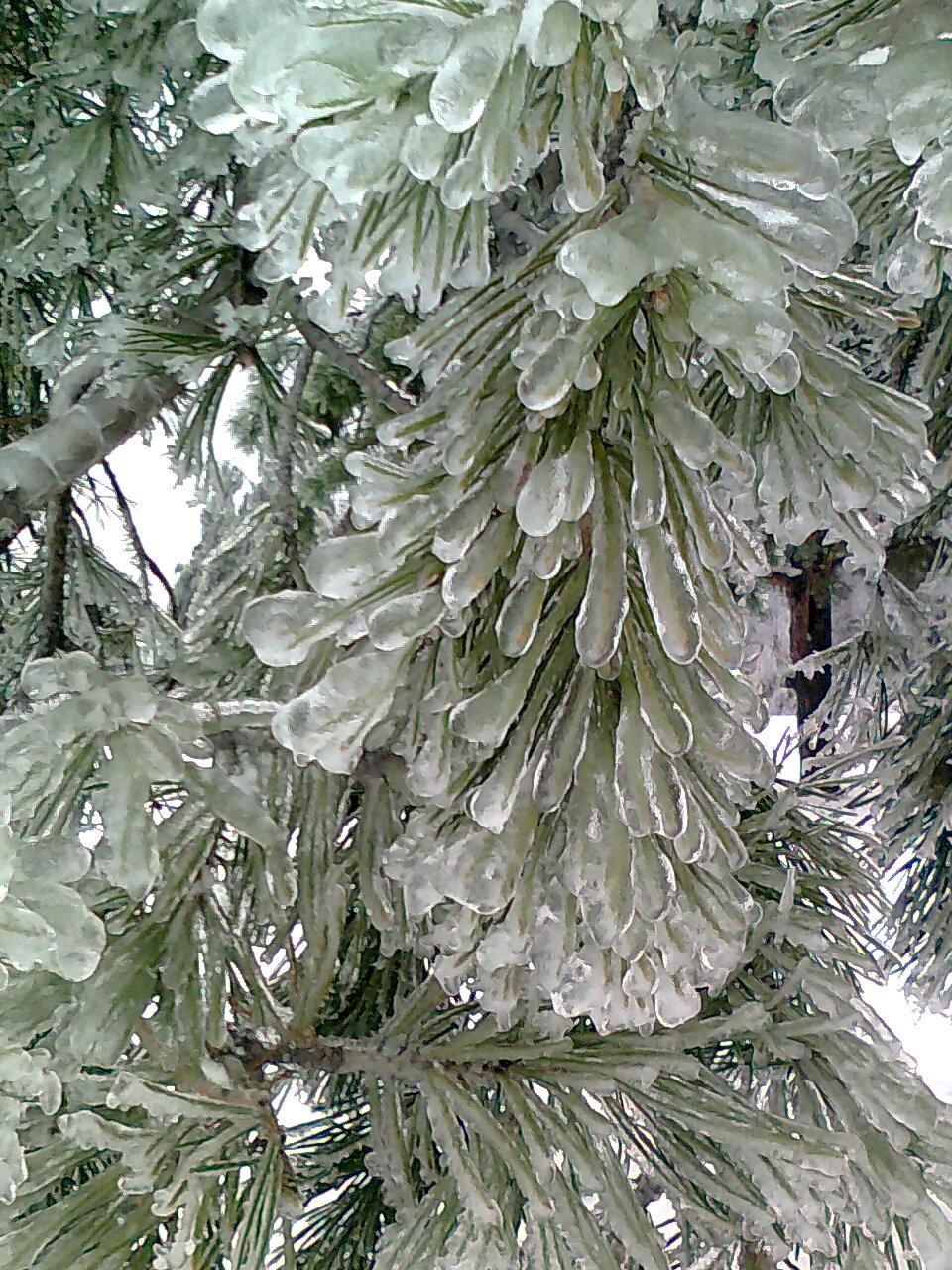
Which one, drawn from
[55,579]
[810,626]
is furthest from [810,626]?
[55,579]

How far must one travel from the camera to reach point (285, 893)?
513 mm

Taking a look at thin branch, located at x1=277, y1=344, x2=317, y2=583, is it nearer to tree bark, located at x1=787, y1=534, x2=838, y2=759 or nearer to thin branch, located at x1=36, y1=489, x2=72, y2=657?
thin branch, located at x1=36, y1=489, x2=72, y2=657

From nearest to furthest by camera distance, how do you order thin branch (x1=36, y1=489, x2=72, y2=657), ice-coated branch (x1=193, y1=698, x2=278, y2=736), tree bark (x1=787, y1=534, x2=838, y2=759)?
ice-coated branch (x1=193, y1=698, x2=278, y2=736)
thin branch (x1=36, y1=489, x2=72, y2=657)
tree bark (x1=787, y1=534, x2=838, y2=759)

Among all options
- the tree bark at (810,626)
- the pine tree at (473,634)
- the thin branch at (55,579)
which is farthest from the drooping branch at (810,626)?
the thin branch at (55,579)

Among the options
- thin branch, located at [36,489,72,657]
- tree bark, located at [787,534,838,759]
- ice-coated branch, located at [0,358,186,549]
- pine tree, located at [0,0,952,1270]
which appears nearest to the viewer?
pine tree, located at [0,0,952,1270]

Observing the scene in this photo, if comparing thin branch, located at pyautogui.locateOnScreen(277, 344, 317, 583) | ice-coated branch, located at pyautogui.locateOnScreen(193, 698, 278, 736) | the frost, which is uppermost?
thin branch, located at pyautogui.locateOnScreen(277, 344, 317, 583)

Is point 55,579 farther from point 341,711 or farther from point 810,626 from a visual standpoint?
point 810,626

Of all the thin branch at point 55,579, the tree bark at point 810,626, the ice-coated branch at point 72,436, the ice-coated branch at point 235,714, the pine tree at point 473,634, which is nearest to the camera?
the pine tree at point 473,634

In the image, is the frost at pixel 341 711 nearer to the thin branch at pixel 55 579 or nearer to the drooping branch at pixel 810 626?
the thin branch at pixel 55 579

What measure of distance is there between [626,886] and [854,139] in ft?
0.75

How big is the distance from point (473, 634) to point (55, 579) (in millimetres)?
444

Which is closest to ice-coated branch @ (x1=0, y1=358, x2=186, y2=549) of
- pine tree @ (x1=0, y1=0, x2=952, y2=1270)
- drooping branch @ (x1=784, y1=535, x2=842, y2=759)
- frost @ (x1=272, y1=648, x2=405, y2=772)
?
pine tree @ (x1=0, y1=0, x2=952, y2=1270)

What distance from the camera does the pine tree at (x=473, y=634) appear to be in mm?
244

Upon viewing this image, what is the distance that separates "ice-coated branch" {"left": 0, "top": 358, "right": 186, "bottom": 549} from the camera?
543mm
